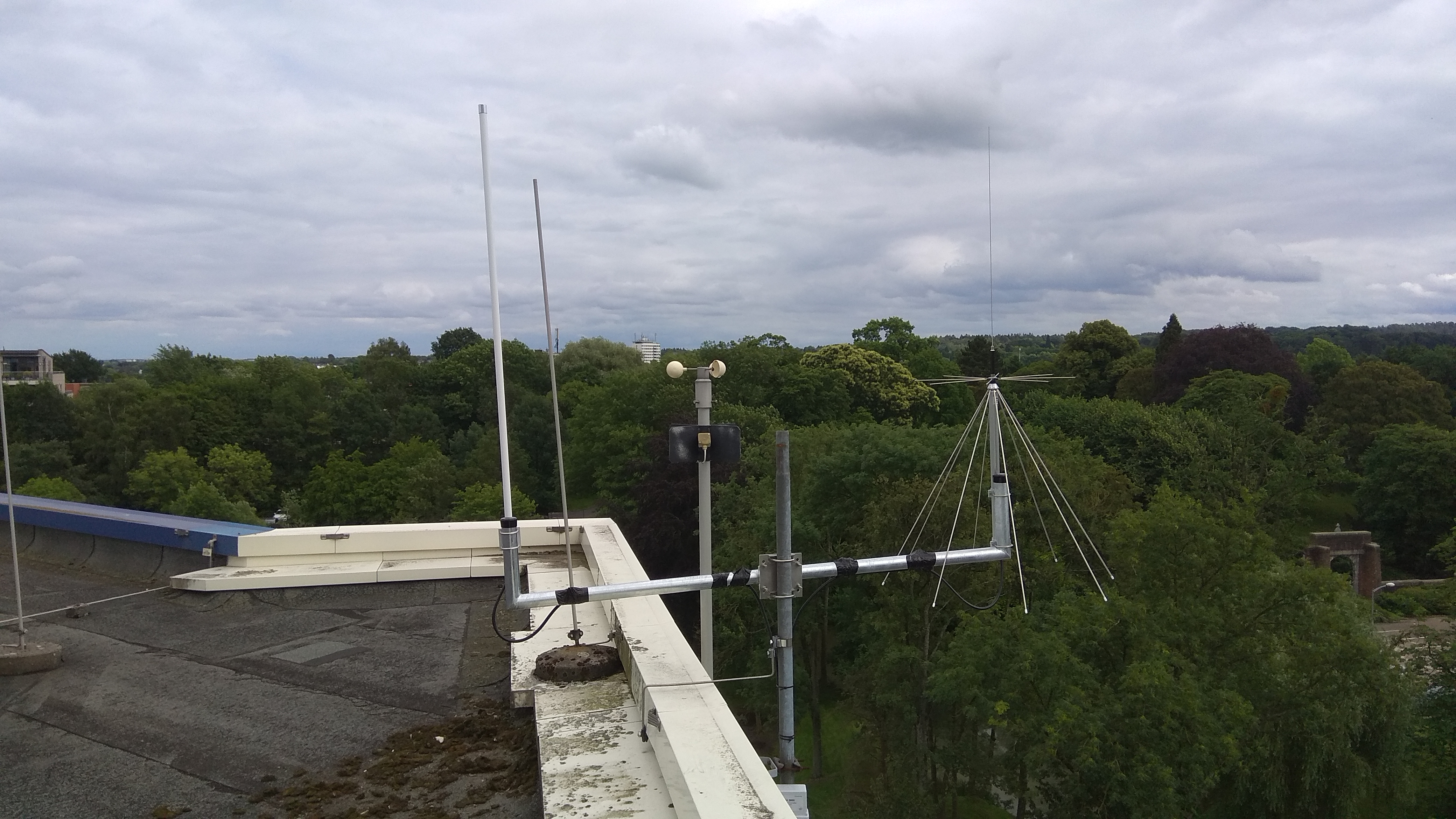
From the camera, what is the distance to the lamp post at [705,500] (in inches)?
200

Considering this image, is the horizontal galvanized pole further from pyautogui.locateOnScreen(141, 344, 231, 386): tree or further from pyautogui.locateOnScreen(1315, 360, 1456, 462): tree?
pyautogui.locateOnScreen(141, 344, 231, 386): tree

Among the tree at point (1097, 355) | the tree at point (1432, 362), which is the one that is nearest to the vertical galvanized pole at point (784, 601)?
the tree at point (1097, 355)

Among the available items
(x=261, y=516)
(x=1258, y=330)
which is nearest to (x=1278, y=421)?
(x=1258, y=330)

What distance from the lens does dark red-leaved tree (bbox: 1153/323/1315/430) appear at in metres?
59.1

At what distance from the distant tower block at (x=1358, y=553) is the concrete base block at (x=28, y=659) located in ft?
149

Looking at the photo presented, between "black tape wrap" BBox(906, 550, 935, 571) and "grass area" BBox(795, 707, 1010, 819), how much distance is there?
16225mm

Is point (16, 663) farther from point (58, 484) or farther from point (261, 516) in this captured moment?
point (261, 516)

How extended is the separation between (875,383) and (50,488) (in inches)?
1765

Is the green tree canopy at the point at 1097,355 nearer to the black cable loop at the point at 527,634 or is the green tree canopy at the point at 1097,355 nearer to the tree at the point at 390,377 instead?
the tree at the point at 390,377

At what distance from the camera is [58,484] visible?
49.4m

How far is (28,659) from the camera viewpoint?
5.94 metres

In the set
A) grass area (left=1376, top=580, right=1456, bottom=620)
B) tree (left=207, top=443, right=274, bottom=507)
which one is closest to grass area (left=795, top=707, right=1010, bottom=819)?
grass area (left=1376, top=580, right=1456, bottom=620)

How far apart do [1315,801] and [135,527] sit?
21.5 meters

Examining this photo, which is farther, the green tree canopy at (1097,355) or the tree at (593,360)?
the tree at (593,360)
